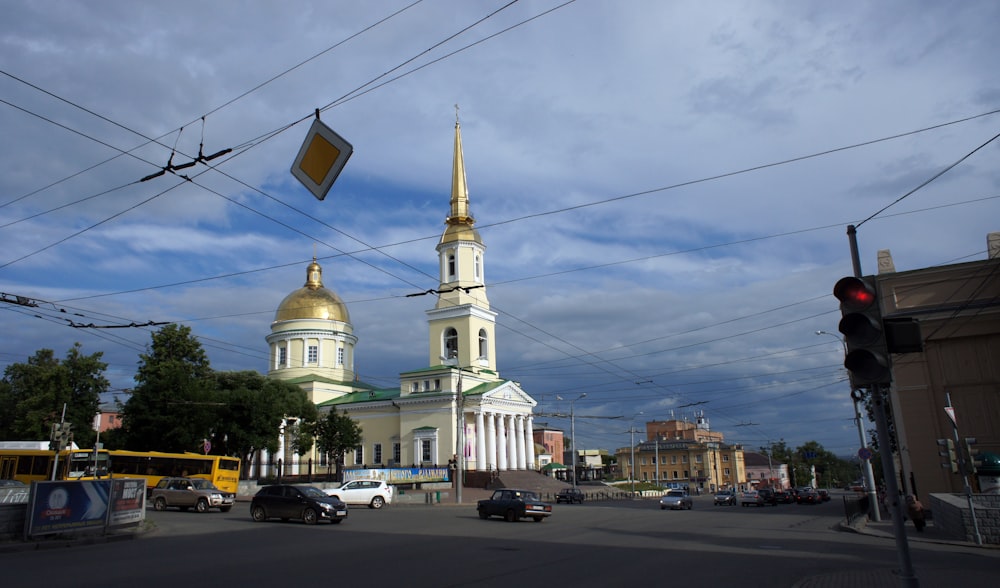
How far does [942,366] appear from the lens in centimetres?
3048

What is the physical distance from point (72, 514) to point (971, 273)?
35946 mm

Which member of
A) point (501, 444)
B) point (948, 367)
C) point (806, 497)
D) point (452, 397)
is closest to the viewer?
point (948, 367)

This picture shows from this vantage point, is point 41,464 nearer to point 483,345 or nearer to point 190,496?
point 190,496

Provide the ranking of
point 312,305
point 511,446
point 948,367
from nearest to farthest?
1. point 948,367
2. point 511,446
3. point 312,305

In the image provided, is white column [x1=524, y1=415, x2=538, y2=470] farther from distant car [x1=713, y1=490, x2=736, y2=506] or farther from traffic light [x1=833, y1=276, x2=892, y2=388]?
traffic light [x1=833, y1=276, x2=892, y2=388]

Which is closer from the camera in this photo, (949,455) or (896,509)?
(896,509)

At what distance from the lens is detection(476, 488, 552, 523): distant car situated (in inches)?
993

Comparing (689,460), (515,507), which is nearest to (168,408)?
(515,507)

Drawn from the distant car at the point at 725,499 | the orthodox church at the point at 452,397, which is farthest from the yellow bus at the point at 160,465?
the distant car at the point at 725,499

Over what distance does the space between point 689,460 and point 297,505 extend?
89434mm

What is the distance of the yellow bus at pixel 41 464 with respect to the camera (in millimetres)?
35156

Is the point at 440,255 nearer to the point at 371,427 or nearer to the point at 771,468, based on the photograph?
the point at 371,427

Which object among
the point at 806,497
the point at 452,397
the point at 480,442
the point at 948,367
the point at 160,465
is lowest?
the point at 806,497

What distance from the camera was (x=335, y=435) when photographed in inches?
2105
